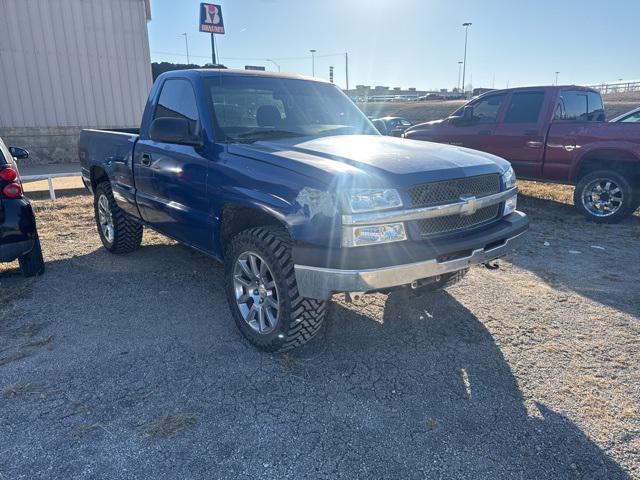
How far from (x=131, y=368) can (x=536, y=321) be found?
310 cm

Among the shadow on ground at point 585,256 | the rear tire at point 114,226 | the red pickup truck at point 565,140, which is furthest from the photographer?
the red pickup truck at point 565,140

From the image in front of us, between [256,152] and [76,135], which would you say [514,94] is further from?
[76,135]

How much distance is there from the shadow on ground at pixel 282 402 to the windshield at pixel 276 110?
155 centimetres

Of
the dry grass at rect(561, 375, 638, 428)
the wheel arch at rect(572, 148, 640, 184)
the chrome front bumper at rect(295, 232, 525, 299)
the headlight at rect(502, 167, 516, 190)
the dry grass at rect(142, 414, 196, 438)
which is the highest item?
the headlight at rect(502, 167, 516, 190)

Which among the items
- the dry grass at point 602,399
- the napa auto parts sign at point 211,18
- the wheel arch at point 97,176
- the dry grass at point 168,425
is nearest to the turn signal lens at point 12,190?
the wheel arch at point 97,176

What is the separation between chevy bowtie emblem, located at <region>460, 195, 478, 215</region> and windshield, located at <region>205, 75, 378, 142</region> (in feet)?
4.63

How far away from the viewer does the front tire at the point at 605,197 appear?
22.1 feet

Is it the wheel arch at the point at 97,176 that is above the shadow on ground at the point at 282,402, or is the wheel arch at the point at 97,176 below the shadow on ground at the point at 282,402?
above

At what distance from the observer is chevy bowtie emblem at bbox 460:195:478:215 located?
3020 mm

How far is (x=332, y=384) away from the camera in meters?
2.93

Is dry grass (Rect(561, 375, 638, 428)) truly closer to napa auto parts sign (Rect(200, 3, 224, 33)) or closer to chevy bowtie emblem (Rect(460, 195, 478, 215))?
chevy bowtie emblem (Rect(460, 195, 478, 215))

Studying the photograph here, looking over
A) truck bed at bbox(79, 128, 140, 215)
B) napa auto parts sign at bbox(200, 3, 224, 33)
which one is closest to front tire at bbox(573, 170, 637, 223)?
truck bed at bbox(79, 128, 140, 215)

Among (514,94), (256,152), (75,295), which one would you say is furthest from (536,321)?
(514,94)

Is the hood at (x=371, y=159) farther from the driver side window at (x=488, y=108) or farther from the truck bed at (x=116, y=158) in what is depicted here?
the driver side window at (x=488, y=108)
